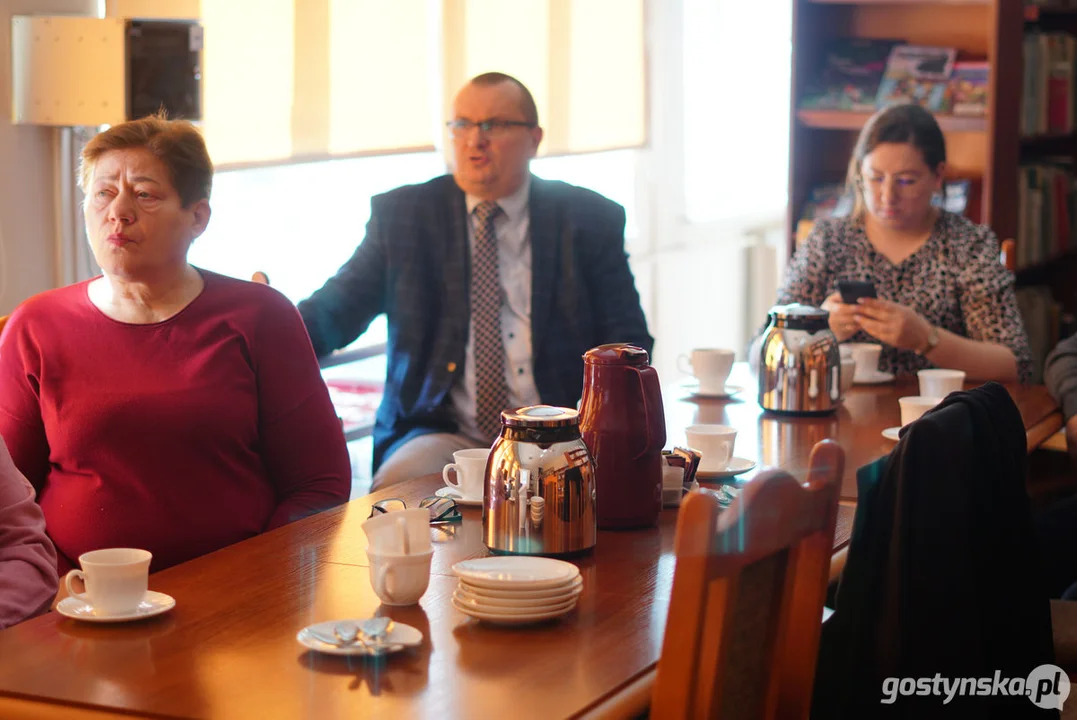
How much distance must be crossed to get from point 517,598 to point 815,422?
1.33 m

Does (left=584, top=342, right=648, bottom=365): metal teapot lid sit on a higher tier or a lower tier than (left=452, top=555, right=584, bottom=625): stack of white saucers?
higher

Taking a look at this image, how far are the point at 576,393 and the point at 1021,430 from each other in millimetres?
1428

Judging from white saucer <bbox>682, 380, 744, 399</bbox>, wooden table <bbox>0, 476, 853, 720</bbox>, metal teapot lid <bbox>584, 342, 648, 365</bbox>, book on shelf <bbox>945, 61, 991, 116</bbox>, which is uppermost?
book on shelf <bbox>945, 61, 991, 116</bbox>

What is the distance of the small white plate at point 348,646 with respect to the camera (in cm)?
139

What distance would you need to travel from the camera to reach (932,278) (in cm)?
332

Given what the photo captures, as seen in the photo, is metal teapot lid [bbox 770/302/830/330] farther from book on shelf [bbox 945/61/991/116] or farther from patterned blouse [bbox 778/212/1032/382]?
book on shelf [bbox 945/61/991/116]

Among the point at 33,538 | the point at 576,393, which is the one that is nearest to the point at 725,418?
the point at 576,393

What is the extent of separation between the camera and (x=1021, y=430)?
Result: 193 cm

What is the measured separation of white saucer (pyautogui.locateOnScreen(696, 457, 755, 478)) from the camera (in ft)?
7.20

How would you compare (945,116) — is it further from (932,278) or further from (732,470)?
(732,470)

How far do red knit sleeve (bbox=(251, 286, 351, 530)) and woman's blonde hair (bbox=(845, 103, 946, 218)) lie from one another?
167 centimetres

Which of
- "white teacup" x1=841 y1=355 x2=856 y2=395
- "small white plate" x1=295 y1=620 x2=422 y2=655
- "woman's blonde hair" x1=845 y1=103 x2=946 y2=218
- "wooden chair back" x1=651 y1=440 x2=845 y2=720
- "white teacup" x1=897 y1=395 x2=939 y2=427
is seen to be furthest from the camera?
"woman's blonde hair" x1=845 y1=103 x2=946 y2=218

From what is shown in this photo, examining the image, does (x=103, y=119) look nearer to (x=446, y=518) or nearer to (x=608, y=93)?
(x=446, y=518)

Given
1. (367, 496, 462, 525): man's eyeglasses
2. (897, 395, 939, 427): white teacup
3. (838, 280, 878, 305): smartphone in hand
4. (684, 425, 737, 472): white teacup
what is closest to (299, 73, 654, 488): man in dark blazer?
(838, 280, 878, 305): smartphone in hand
